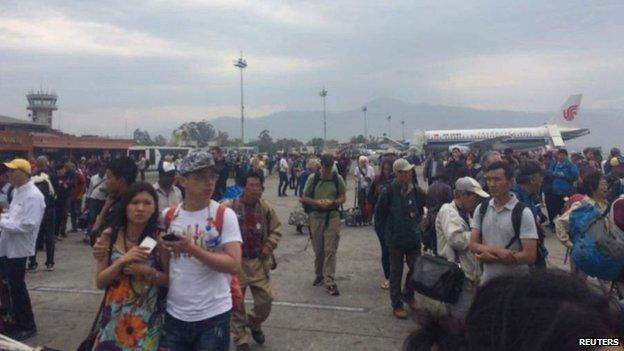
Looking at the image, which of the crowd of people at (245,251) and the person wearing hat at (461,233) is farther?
the person wearing hat at (461,233)

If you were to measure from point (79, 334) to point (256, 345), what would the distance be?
6.34ft

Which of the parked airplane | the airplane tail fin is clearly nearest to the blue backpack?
the parked airplane

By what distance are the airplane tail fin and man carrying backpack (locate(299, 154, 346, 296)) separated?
47.6 m

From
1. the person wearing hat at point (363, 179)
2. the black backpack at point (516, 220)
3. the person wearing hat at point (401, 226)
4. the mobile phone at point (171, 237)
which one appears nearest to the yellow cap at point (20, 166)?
the mobile phone at point (171, 237)

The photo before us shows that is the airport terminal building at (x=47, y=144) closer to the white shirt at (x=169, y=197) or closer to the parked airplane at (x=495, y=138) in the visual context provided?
the white shirt at (x=169, y=197)

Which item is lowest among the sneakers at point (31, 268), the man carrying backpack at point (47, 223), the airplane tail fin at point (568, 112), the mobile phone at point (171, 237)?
the sneakers at point (31, 268)

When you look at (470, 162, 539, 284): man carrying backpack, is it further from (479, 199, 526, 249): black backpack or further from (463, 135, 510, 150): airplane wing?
(463, 135, 510, 150): airplane wing

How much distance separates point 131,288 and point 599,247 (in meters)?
3.25

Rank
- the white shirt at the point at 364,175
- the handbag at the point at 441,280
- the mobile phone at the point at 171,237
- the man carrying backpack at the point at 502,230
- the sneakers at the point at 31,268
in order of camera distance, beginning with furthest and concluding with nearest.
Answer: the white shirt at the point at 364,175 < the sneakers at the point at 31,268 < the handbag at the point at 441,280 < the man carrying backpack at the point at 502,230 < the mobile phone at the point at 171,237

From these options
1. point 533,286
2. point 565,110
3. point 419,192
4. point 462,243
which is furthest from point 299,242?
point 565,110

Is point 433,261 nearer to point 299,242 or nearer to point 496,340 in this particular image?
point 496,340

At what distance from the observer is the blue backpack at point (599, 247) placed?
11.4 ft

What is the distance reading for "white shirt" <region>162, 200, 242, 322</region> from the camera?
2.68m

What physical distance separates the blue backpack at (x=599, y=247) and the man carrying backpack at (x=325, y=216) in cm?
321
